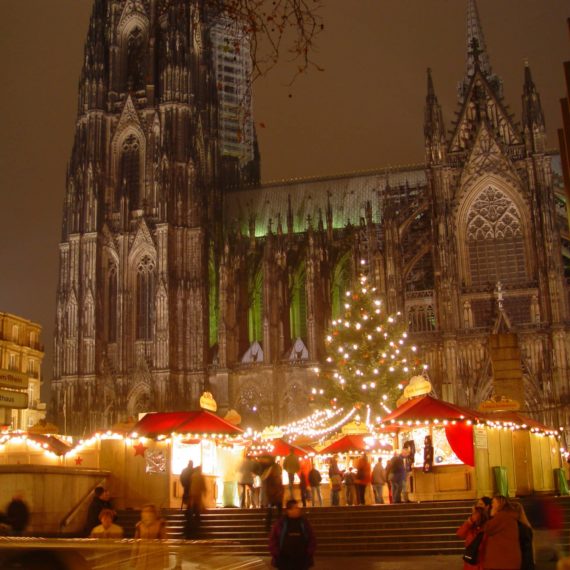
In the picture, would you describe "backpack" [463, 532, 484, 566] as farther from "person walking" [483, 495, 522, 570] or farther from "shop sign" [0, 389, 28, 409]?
"shop sign" [0, 389, 28, 409]

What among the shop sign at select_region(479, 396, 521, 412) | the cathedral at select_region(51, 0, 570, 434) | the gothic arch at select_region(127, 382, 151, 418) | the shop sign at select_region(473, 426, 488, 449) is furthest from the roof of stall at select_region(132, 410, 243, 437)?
the gothic arch at select_region(127, 382, 151, 418)

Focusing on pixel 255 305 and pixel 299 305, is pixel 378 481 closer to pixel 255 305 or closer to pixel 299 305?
pixel 299 305

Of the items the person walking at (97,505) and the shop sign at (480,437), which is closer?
the person walking at (97,505)

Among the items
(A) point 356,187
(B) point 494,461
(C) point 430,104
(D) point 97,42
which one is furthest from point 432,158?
(B) point 494,461

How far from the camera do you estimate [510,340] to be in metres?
28.3

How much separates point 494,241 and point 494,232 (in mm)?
458

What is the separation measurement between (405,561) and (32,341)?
A: 52.8 metres

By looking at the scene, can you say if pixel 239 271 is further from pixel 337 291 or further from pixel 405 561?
pixel 405 561

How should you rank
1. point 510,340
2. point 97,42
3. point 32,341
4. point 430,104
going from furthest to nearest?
point 32,341 → point 97,42 → point 430,104 → point 510,340

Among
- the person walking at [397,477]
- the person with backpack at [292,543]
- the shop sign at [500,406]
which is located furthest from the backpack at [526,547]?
the shop sign at [500,406]

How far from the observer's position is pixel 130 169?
177 ft

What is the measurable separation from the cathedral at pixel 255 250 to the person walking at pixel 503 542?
32.4 meters

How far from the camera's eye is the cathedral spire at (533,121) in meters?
44.4

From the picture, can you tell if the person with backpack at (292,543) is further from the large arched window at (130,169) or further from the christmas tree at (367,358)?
the large arched window at (130,169)
